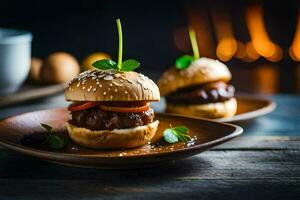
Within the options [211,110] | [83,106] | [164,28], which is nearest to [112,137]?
[83,106]

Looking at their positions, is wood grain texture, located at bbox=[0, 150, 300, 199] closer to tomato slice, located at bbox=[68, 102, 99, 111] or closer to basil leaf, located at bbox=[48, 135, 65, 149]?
basil leaf, located at bbox=[48, 135, 65, 149]

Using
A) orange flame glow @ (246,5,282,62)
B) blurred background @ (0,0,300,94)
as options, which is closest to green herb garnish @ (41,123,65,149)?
blurred background @ (0,0,300,94)

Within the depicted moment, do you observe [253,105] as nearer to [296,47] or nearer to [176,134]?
[176,134]

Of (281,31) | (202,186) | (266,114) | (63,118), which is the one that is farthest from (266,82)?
(202,186)

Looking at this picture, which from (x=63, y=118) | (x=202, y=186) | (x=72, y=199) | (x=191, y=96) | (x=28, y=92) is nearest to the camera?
(x=72, y=199)

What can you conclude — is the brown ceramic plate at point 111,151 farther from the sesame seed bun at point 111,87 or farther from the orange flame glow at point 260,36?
the orange flame glow at point 260,36

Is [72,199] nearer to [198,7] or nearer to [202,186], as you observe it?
[202,186]
